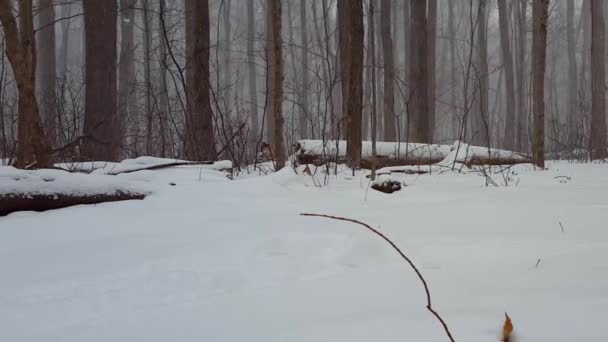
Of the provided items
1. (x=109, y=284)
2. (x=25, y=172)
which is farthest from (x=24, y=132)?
(x=109, y=284)

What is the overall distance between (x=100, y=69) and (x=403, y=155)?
4.55 meters

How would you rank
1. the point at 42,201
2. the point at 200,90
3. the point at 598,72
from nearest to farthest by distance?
1. the point at 42,201
2. the point at 200,90
3. the point at 598,72

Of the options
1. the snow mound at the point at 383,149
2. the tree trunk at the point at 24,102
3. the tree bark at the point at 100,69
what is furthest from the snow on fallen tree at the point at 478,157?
the tree bark at the point at 100,69

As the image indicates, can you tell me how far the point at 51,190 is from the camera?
5.42 ft

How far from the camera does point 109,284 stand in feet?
2.95

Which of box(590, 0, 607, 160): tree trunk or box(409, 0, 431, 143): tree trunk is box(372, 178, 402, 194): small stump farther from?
box(590, 0, 607, 160): tree trunk

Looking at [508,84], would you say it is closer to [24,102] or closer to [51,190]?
[24,102]

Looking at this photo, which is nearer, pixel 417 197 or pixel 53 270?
pixel 53 270

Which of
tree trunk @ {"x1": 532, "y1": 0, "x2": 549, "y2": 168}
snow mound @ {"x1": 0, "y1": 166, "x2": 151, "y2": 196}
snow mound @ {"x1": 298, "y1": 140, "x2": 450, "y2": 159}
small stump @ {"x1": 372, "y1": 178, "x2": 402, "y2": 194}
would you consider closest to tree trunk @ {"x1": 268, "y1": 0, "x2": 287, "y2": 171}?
Answer: snow mound @ {"x1": 298, "y1": 140, "x2": 450, "y2": 159}

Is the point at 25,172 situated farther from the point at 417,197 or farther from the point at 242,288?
the point at 417,197

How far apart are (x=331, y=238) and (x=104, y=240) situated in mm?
647

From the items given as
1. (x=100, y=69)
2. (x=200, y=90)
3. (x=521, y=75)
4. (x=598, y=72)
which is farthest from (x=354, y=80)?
(x=521, y=75)

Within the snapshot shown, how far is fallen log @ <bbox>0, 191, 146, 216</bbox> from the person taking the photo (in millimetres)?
1567

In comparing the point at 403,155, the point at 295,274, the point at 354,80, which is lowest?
the point at 295,274
